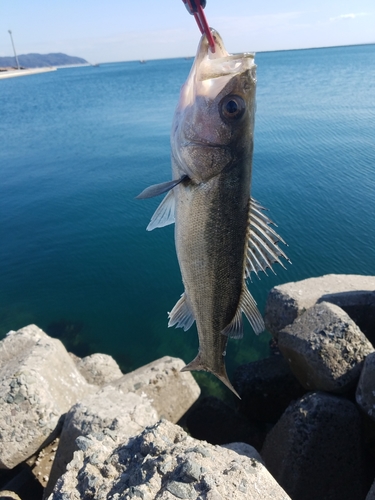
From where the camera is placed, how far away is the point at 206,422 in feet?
20.1

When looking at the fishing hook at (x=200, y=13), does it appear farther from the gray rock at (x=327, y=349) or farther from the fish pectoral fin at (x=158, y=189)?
the gray rock at (x=327, y=349)

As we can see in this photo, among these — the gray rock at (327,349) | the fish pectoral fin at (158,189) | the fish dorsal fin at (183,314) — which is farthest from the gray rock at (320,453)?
the fish pectoral fin at (158,189)

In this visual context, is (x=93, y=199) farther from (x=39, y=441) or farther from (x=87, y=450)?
(x=87, y=450)

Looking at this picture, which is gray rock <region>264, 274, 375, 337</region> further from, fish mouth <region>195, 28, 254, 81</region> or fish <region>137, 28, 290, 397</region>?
fish mouth <region>195, 28, 254, 81</region>

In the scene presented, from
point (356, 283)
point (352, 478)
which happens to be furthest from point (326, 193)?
point (352, 478)

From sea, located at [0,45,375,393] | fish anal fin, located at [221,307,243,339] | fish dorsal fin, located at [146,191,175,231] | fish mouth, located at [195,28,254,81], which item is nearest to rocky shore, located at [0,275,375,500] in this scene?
fish anal fin, located at [221,307,243,339]

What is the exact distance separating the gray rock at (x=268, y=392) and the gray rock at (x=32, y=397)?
8.64 feet

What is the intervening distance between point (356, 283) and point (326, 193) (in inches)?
277

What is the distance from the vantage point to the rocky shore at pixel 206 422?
312cm

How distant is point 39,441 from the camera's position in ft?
16.3

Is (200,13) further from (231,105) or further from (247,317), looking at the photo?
(247,317)

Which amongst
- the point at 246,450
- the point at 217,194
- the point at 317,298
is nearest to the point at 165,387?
the point at 246,450

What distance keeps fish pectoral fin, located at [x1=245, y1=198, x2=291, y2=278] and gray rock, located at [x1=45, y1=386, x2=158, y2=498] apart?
2477mm

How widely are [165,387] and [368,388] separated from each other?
9.42ft
